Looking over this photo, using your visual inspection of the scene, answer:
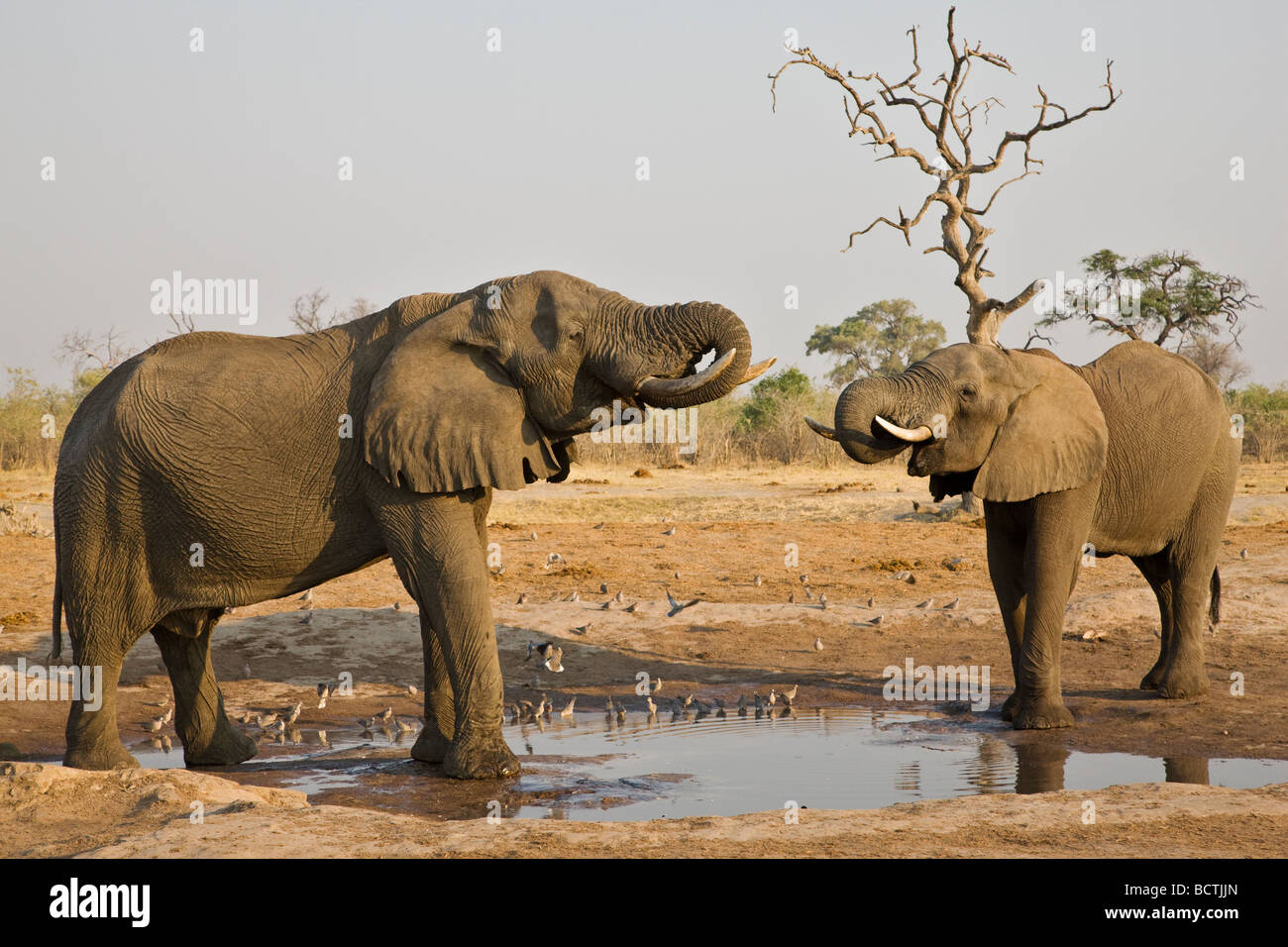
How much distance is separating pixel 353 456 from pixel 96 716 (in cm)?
223

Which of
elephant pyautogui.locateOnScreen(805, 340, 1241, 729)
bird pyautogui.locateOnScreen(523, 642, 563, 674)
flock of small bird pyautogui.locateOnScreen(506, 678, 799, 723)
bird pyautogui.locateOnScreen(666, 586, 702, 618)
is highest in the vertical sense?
elephant pyautogui.locateOnScreen(805, 340, 1241, 729)

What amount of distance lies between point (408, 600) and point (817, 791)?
25.9 ft

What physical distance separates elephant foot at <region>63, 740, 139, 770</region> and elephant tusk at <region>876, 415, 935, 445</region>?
508 centimetres

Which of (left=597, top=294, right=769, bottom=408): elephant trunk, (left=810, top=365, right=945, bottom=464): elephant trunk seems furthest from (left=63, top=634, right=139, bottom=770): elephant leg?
(left=810, top=365, right=945, bottom=464): elephant trunk

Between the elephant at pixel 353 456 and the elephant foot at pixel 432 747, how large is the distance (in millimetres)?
10

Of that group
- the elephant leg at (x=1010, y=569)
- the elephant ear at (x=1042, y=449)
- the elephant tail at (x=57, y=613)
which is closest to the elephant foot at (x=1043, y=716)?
the elephant leg at (x=1010, y=569)

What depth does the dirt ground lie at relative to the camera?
6301mm

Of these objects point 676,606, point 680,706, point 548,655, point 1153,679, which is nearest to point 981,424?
point 1153,679

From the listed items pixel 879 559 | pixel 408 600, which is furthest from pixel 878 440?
pixel 879 559

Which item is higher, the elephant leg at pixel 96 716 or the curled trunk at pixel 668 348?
the curled trunk at pixel 668 348

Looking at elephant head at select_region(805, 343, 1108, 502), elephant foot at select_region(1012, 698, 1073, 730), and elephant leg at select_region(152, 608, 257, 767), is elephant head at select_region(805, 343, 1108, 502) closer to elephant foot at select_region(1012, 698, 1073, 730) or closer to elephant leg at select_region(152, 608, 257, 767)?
elephant foot at select_region(1012, 698, 1073, 730)

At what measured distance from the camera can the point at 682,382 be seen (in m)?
7.79

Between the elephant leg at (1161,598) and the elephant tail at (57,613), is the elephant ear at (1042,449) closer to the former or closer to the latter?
the elephant leg at (1161,598)

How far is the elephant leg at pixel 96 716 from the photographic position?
27.8 feet
